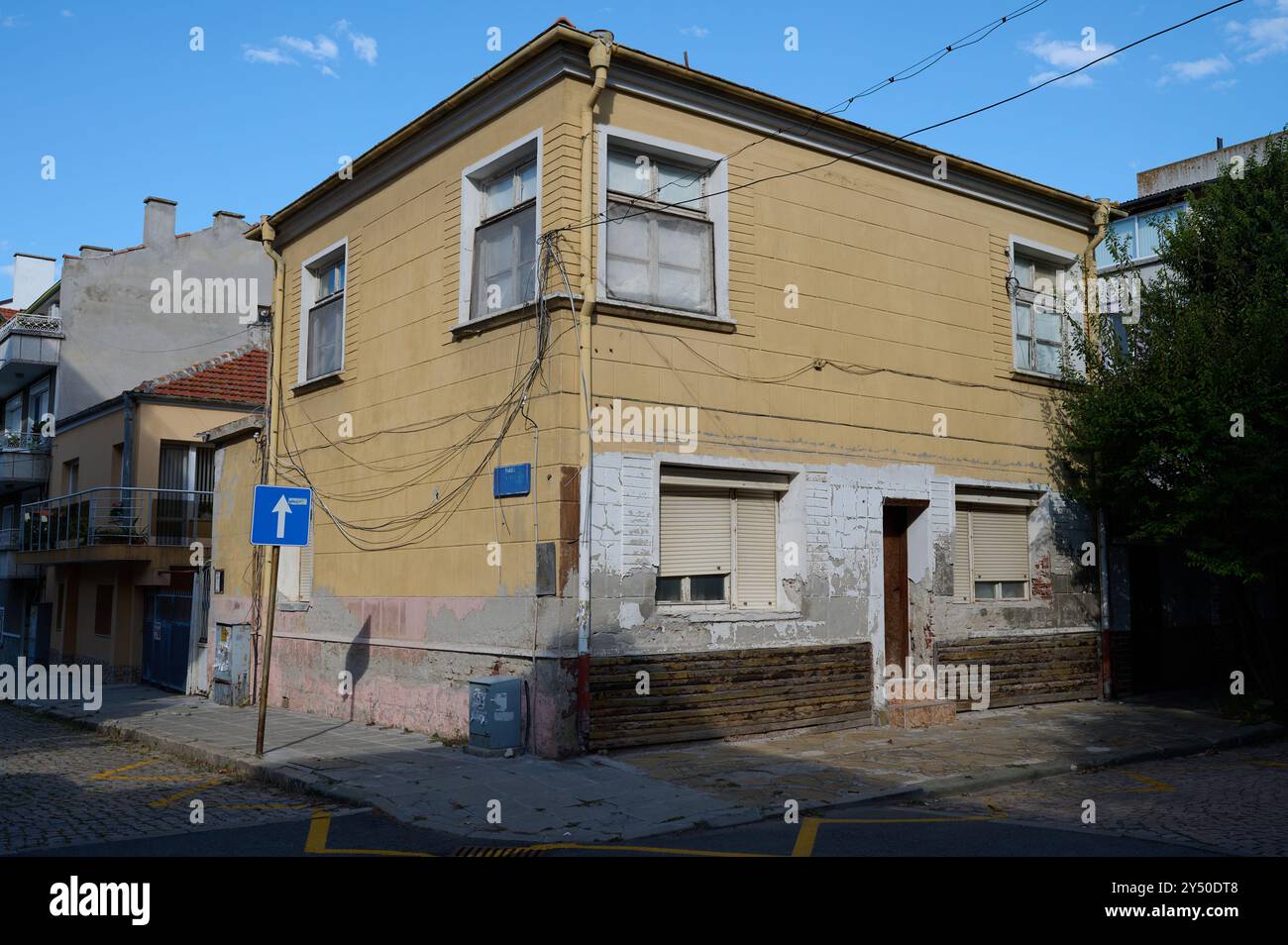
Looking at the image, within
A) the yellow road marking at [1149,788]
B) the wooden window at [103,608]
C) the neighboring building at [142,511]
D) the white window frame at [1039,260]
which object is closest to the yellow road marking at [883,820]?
the yellow road marking at [1149,788]

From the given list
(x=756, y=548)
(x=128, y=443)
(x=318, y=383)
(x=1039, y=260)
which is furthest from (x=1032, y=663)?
(x=128, y=443)

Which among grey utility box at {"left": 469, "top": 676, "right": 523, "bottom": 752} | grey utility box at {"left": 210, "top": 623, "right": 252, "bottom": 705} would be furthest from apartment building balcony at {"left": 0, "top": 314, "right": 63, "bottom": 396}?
grey utility box at {"left": 469, "top": 676, "right": 523, "bottom": 752}

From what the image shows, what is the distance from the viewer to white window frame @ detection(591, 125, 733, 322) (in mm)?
11047

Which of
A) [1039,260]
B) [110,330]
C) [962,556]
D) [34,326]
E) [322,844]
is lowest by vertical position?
[322,844]

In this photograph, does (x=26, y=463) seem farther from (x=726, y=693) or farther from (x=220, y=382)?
(x=726, y=693)

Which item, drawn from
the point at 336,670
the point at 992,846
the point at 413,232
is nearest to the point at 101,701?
the point at 336,670

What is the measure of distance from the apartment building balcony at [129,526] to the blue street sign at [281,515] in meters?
11.9

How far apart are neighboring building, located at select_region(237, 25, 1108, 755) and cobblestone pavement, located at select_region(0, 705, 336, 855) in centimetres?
244

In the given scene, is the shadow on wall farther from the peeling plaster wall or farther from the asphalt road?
the peeling plaster wall

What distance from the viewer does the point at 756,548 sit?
12.0 m

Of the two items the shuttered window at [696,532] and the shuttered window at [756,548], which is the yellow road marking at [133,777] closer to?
the shuttered window at [696,532]

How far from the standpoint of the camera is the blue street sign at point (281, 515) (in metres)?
10.7

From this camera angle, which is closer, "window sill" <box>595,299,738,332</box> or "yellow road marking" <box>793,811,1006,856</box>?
"yellow road marking" <box>793,811,1006,856</box>

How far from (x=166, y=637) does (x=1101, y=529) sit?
16517 mm
